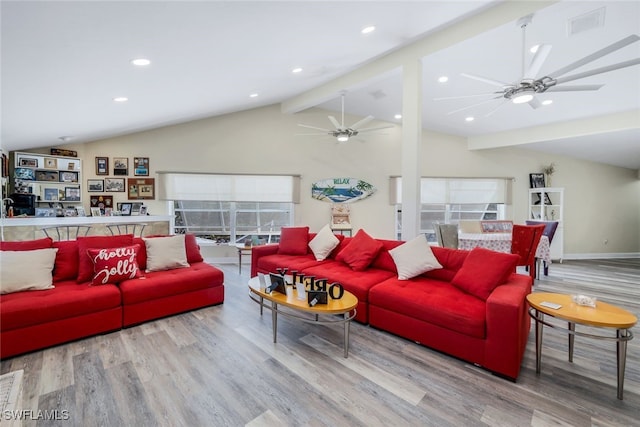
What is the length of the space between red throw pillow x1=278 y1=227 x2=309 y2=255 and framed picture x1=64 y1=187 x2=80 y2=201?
3.81m

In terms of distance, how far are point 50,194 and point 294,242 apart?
4.26 m

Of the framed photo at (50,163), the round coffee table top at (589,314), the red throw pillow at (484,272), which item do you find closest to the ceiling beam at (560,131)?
the red throw pillow at (484,272)

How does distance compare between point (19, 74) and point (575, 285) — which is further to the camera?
point (575, 285)

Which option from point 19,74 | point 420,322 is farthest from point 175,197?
point 420,322

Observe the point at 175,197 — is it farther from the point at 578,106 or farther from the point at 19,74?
the point at 578,106

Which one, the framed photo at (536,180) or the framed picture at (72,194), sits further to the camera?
the framed photo at (536,180)

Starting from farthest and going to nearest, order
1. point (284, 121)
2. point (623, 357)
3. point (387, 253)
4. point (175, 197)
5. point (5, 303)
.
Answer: point (284, 121), point (175, 197), point (387, 253), point (5, 303), point (623, 357)

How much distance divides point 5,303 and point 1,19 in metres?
2.13

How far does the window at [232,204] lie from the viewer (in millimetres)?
5797

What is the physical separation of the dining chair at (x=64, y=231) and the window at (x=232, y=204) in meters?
1.50

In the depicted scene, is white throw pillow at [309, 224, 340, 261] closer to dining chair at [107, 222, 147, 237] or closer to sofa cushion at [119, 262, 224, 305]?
sofa cushion at [119, 262, 224, 305]

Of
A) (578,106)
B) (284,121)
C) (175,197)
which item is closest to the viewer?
(578,106)

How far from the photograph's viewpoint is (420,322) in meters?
2.60

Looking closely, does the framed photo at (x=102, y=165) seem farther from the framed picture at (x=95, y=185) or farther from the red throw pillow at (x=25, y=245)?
the red throw pillow at (x=25, y=245)
